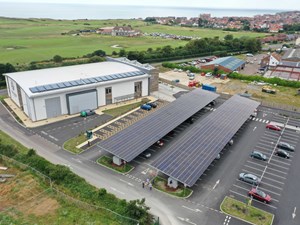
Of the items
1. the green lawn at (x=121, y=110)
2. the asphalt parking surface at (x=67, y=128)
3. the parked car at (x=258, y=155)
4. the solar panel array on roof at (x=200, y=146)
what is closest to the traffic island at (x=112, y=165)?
the solar panel array on roof at (x=200, y=146)

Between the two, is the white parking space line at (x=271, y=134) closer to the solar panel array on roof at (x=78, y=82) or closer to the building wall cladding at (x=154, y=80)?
the building wall cladding at (x=154, y=80)

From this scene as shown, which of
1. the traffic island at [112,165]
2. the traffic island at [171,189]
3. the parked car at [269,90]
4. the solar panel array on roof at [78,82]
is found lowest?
the traffic island at [171,189]

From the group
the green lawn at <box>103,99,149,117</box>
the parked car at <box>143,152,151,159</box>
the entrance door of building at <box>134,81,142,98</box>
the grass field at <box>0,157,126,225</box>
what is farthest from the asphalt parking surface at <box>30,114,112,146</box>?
the parked car at <box>143,152,151,159</box>

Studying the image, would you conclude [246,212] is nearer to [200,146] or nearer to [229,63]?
[200,146]

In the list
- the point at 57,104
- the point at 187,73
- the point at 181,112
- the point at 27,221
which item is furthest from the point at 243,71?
the point at 27,221

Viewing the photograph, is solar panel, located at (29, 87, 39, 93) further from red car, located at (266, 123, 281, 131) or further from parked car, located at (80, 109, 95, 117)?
red car, located at (266, 123, 281, 131)

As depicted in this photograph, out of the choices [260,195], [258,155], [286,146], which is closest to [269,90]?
[286,146]

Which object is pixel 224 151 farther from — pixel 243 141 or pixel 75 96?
pixel 75 96
